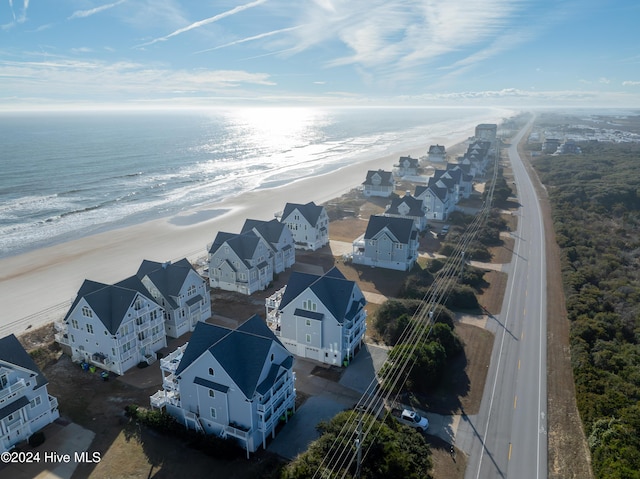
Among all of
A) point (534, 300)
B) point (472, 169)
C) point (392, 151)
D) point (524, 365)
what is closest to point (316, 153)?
point (392, 151)

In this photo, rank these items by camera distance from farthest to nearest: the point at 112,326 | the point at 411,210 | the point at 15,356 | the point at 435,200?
the point at 435,200 → the point at 411,210 → the point at 112,326 → the point at 15,356

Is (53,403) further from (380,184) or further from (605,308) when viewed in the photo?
(380,184)

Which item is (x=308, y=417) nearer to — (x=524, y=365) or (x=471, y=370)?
(x=471, y=370)

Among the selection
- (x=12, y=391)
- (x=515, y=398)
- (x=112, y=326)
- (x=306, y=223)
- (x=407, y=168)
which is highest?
(x=112, y=326)

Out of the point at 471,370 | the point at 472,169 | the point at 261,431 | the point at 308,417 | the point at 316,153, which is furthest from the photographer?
the point at 316,153

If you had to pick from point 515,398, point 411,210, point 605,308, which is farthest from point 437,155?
point 515,398

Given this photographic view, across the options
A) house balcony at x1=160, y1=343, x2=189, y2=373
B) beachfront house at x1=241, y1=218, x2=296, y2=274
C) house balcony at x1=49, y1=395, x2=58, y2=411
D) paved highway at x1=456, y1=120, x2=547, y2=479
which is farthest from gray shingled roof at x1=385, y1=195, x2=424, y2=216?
house balcony at x1=49, y1=395, x2=58, y2=411

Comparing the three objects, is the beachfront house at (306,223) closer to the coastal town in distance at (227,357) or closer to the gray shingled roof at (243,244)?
the coastal town in distance at (227,357)
